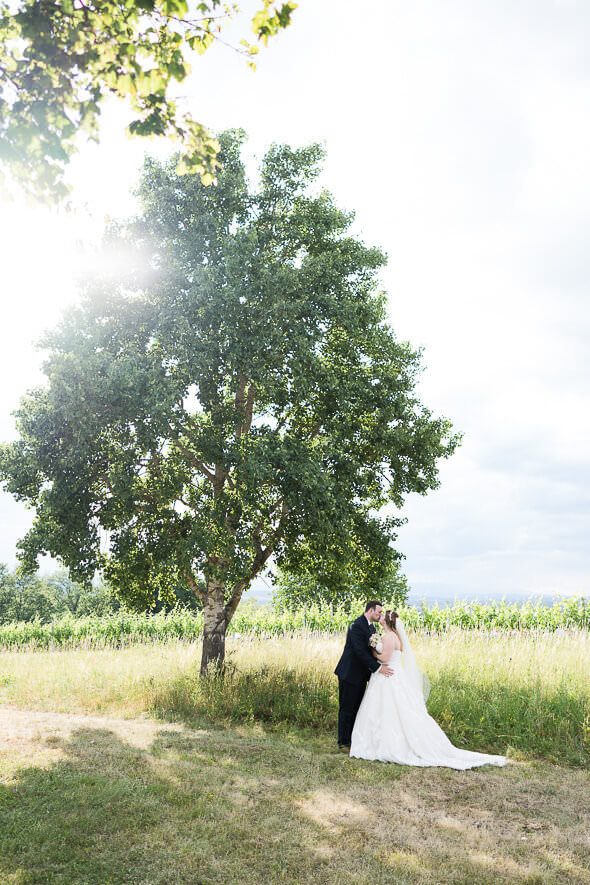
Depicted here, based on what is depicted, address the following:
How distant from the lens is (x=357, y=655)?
10.3 metres

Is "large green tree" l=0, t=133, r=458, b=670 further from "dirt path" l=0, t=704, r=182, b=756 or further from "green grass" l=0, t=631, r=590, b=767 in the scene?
"dirt path" l=0, t=704, r=182, b=756

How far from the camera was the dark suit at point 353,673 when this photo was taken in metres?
10.2

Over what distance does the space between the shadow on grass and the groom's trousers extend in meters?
1.46

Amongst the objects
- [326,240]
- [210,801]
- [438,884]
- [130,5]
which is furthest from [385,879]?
[326,240]

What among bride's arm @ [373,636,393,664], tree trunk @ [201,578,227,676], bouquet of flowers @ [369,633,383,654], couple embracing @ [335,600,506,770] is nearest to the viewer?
couple embracing @ [335,600,506,770]

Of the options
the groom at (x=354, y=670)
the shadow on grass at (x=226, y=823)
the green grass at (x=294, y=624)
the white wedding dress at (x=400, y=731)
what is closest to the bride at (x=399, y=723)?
→ the white wedding dress at (x=400, y=731)

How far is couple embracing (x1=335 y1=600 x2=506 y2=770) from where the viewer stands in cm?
923

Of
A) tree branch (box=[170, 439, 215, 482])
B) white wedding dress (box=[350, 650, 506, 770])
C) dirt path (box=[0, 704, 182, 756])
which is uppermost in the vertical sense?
tree branch (box=[170, 439, 215, 482])

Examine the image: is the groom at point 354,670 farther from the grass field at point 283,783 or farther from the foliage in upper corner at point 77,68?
the foliage in upper corner at point 77,68

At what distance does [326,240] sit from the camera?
14297mm

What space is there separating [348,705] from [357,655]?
0.87 metres

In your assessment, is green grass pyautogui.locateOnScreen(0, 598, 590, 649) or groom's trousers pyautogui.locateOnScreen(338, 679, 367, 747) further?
green grass pyautogui.locateOnScreen(0, 598, 590, 649)

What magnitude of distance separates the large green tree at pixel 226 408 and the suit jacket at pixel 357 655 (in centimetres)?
234

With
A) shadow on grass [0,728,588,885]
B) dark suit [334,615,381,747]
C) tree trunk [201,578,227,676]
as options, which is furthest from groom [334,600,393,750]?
tree trunk [201,578,227,676]
